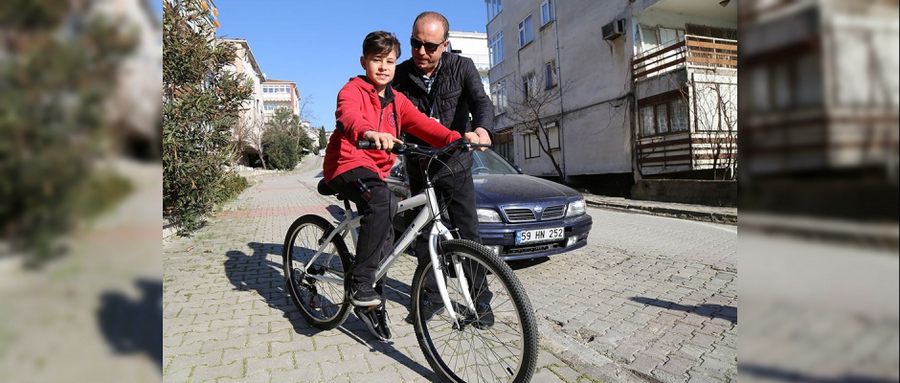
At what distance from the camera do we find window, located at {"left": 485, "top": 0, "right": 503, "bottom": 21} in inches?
1096

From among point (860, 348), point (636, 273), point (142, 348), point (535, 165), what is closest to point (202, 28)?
point (636, 273)

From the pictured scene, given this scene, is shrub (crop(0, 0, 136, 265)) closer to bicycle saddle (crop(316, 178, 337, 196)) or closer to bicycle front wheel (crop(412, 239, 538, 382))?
bicycle front wheel (crop(412, 239, 538, 382))

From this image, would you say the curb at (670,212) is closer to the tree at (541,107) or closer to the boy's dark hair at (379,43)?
the tree at (541,107)

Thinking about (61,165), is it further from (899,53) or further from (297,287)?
(297,287)

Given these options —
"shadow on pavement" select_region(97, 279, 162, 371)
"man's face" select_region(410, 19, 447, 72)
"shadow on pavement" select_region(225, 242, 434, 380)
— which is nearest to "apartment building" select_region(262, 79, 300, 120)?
"shadow on pavement" select_region(225, 242, 434, 380)

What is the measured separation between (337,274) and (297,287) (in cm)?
57

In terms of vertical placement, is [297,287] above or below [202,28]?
below

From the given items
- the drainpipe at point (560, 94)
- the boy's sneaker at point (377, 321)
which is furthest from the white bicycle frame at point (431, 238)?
the drainpipe at point (560, 94)

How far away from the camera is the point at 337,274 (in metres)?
3.30

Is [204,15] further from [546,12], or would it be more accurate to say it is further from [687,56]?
[546,12]

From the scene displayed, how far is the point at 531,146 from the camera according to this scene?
82.6ft

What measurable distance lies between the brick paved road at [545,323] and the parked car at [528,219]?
348mm

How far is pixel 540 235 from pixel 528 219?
205 millimetres

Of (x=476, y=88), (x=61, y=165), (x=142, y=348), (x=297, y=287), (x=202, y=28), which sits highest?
(x=202, y=28)
